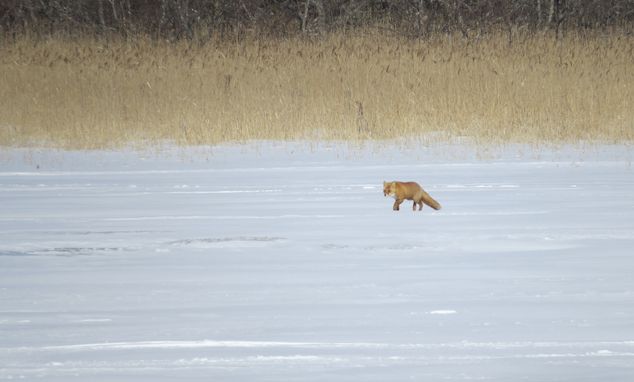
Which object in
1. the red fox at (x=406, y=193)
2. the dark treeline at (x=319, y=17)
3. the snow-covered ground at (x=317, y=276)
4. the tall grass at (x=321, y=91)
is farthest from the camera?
the dark treeline at (x=319, y=17)

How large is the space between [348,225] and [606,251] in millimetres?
1280

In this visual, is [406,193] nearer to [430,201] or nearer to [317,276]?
[430,201]

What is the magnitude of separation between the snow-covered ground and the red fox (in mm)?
90

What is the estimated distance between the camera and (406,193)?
19.0 feet

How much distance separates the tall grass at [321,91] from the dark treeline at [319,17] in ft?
6.16

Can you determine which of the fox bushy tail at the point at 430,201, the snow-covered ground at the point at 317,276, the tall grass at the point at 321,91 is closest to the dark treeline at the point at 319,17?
the tall grass at the point at 321,91

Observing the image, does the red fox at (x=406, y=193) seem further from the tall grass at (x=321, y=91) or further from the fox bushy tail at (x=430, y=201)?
the tall grass at (x=321, y=91)

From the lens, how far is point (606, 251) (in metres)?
4.75

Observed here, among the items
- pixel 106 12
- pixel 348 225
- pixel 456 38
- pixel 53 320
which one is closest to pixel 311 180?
pixel 348 225

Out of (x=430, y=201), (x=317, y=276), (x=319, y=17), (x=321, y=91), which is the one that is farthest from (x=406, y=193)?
(x=319, y=17)

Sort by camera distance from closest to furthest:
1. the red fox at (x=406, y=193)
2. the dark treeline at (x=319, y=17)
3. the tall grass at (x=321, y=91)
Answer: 1. the red fox at (x=406, y=193)
2. the tall grass at (x=321, y=91)
3. the dark treeline at (x=319, y=17)

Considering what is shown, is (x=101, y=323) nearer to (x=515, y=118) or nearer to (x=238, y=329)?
(x=238, y=329)

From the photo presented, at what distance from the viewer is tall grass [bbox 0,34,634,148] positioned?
9.65 m

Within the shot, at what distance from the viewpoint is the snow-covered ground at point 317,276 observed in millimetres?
3160
